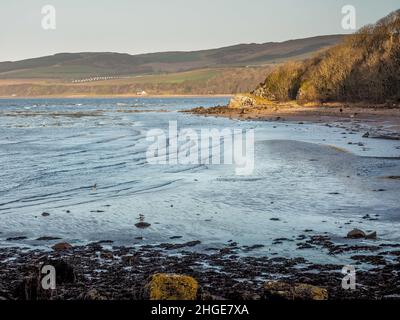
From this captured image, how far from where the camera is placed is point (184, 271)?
1023cm

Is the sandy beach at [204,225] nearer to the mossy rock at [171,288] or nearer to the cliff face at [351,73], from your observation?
the mossy rock at [171,288]

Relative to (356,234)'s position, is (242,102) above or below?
above

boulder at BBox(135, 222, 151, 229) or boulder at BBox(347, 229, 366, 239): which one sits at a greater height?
boulder at BBox(347, 229, 366, 239)

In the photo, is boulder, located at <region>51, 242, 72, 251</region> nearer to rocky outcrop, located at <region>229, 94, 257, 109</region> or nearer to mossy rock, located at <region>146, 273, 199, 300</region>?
mossy rock, located at <region>146, 273, 199, 300</region>

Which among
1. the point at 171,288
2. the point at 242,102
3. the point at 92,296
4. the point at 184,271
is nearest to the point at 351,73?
the point at 242,102

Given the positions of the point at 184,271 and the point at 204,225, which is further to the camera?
the point at 204,225

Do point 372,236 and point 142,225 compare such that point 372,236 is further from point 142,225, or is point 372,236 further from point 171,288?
point 171,288

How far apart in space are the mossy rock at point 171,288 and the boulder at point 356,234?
5.96 meters

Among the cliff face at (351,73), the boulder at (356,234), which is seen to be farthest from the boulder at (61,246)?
the cliff face at (351,73)

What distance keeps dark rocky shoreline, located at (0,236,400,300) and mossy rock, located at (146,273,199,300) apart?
0.15 metres

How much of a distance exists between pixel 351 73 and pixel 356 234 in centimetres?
8092

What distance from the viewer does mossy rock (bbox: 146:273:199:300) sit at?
293 inches

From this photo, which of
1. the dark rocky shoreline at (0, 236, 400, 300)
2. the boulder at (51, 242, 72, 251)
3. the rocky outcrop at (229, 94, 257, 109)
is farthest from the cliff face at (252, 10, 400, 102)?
the boulder at (51, 242, 72, 251)
